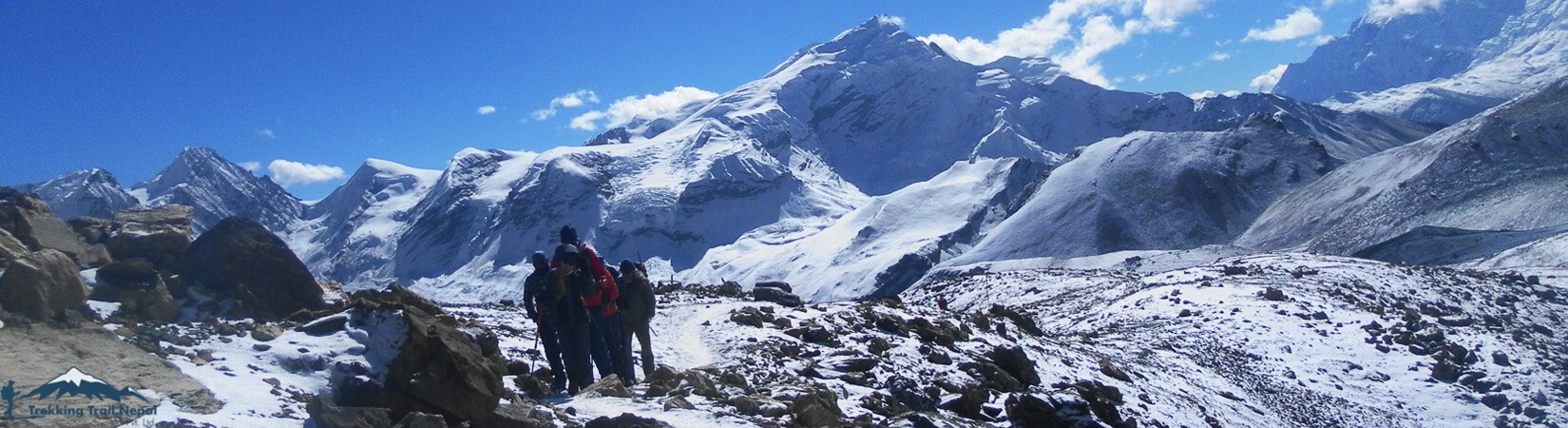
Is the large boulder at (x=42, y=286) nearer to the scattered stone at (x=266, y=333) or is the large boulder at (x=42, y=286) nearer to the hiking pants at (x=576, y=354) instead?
the scattered stone at (x=266, y=333)

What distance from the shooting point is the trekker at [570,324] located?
11906 millimetres

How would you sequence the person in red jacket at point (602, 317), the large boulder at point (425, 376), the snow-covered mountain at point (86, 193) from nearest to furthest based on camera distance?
the large boulder at point (425, 376), the person in red jacket at point (602, 317), the snow-covered mountain at point (86, 193)

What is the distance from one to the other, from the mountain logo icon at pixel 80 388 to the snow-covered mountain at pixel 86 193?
165 metres

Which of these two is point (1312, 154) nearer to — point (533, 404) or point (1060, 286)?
point (1060, 286)

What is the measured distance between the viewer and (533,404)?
30.5 feet

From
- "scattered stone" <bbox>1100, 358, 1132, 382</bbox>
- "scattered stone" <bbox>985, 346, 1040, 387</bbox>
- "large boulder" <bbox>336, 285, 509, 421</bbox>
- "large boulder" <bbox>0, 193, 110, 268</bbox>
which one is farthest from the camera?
"scattered stone" <bbox>1100, 358, 1132, 382</bbox>

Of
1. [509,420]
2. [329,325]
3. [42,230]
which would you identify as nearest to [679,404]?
[509,420]

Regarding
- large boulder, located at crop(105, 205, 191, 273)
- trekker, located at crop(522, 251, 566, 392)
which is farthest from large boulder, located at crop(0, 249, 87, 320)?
trekker, located at crop(522, 251, 566, 392)

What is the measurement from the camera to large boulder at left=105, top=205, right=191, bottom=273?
1032 cm

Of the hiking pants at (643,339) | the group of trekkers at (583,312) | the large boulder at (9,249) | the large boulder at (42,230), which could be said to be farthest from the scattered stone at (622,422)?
the large boulder at (42,230)

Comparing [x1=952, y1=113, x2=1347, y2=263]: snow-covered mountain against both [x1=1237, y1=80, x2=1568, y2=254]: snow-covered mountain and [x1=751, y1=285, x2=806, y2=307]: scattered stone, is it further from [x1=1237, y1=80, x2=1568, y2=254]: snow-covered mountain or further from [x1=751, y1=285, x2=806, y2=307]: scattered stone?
[x1=751, y1=285, x2=806, y2=307]: scattered stone

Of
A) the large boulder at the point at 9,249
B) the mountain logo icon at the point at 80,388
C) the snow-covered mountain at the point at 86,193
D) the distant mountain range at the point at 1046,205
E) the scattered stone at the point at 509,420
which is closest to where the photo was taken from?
the mountain logo icon at the point at 80,388

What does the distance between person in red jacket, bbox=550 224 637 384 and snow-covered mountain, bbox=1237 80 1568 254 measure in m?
46.3

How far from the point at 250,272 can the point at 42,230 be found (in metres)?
1.84
